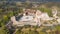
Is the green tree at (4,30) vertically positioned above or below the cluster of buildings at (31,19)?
below

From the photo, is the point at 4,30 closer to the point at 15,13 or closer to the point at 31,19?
the point at 15,13

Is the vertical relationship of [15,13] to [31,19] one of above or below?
above

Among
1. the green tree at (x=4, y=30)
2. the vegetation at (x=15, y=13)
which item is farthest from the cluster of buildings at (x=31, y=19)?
the green tree at (x=4, y=30)

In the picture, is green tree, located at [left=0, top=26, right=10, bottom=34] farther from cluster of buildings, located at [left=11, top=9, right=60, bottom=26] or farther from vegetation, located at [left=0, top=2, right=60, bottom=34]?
cluster of buildings, located at [left=11, top=9, right=60, bottom=26]

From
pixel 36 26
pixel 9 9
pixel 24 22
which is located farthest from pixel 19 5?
pixel 36 26

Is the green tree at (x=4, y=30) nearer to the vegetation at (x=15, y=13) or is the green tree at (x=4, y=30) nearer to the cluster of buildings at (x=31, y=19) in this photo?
the vegetation at (x=15, y=13)

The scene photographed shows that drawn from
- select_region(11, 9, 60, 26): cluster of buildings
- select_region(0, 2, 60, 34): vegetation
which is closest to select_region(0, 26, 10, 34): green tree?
select_region(0, 2, 60, 34): vegetation

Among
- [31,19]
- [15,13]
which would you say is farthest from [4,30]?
[31,19]

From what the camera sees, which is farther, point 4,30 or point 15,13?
point 15,13

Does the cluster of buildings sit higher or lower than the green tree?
higher

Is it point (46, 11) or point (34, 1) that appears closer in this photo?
point (46, 11)

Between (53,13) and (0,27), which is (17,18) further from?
(53,13)
